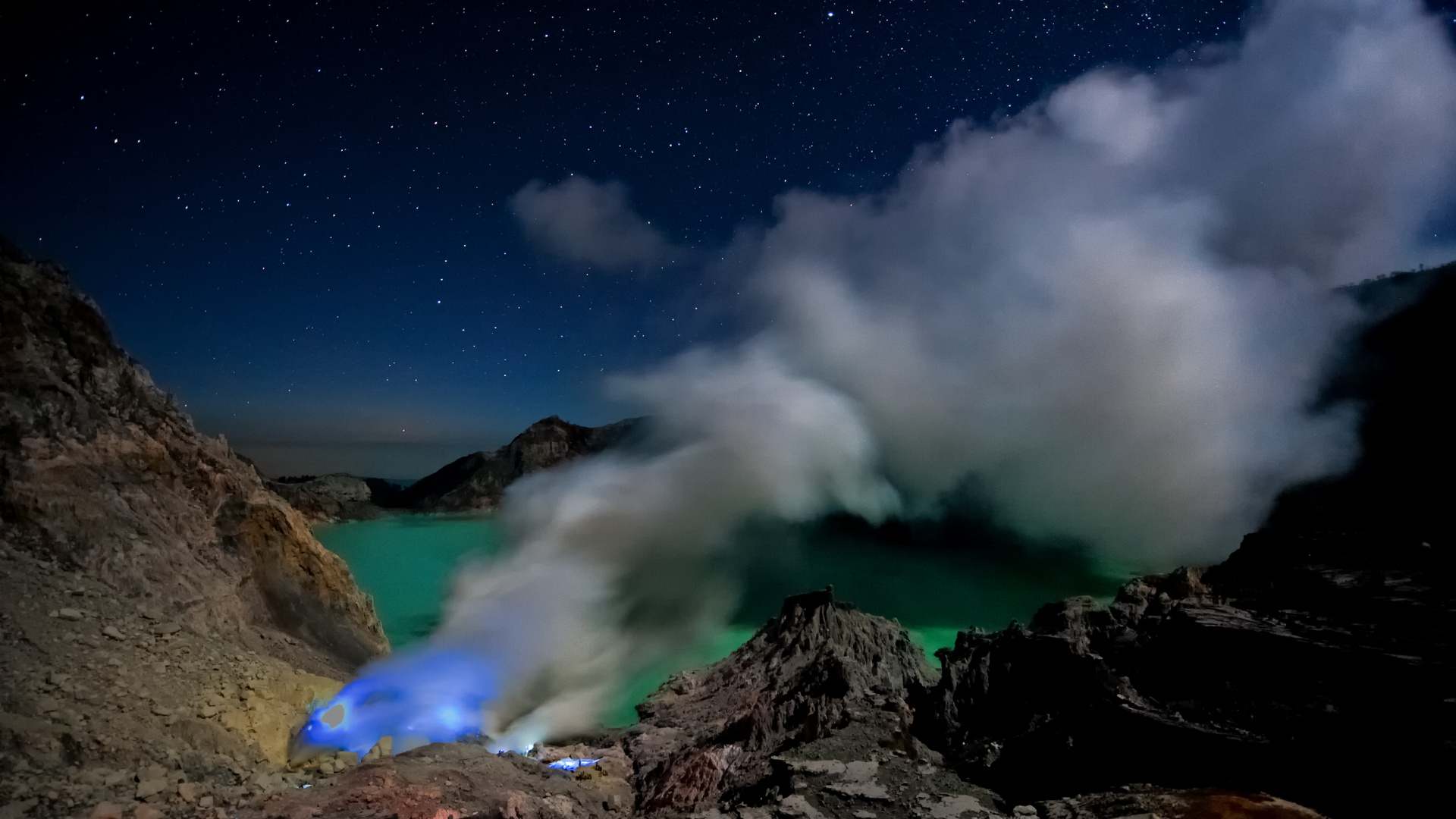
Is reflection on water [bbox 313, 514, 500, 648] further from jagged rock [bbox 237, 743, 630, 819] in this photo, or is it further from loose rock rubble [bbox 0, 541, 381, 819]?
jagged rock [bbox 237, 743, 630, 819]

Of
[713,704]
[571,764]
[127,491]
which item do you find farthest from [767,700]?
[127,491]

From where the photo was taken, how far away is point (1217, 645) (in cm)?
679

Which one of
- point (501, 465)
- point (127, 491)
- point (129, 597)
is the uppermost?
point (501, 465)

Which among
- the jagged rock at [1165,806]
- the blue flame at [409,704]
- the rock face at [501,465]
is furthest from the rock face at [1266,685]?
the rock face at [501,465]

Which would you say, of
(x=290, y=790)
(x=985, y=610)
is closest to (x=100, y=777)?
(x=290, y=790)

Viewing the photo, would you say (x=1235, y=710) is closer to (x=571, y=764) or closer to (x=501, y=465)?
(x=571, y=764)

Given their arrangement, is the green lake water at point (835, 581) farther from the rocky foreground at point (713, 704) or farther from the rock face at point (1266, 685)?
the rock face at point (1266, 685)

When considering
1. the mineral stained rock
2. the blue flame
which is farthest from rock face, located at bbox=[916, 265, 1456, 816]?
the blue flame

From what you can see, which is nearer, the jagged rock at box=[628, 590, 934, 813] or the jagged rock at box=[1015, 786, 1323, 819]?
the jagged rock at box=[1015, 786, 1323, 819]

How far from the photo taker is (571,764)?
11375 millimetres

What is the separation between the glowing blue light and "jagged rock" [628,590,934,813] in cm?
95

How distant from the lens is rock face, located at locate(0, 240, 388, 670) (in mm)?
9086

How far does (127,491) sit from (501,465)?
212ft

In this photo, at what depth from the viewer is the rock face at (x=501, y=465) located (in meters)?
67.2
